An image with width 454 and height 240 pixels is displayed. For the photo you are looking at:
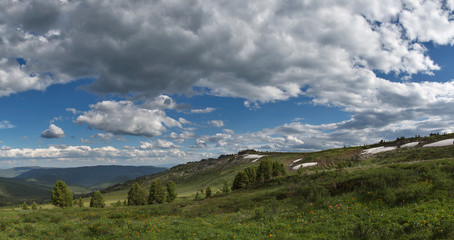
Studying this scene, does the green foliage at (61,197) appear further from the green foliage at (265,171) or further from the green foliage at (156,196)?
the green foliage at (265,171)

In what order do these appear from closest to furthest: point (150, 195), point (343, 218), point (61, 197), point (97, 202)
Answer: point (343, 218), point (61, 197), point (150, 195), point (97, 202)

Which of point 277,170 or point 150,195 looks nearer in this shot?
point 150,195

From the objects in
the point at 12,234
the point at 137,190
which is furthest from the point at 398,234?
the point at 137,190

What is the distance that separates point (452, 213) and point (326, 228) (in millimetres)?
7346

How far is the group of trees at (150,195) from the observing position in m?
75.9

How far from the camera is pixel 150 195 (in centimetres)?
8038

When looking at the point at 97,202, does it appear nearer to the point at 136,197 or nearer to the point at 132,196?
the point at 132,196

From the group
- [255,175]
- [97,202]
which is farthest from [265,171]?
[97,202]

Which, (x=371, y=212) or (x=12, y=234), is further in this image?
(x=12, y=234)

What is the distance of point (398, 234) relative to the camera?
13.1 meters

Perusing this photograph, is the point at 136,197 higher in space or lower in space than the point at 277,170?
lower

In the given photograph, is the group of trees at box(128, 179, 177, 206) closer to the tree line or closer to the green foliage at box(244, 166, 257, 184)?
the tree line

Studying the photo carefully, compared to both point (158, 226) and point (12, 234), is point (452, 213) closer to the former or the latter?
point (158, 226)

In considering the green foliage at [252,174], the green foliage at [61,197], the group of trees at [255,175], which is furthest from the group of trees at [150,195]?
the green foliage at [252,174]
